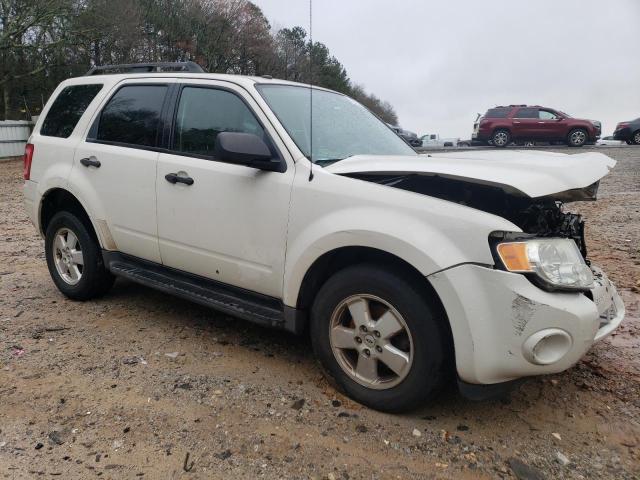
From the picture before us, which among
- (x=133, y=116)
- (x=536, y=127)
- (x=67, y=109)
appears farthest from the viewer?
(x=536, y=127)

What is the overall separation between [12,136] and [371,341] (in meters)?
21.5

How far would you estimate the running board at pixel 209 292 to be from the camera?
10.1ft

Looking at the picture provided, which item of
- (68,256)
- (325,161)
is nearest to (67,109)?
(68,256)

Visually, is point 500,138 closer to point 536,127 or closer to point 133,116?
point 536,127

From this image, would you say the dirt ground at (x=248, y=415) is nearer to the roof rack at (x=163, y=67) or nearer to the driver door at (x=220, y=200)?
the driver door at (x=220, y=200)

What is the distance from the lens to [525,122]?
21531mm

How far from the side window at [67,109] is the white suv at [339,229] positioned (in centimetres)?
5

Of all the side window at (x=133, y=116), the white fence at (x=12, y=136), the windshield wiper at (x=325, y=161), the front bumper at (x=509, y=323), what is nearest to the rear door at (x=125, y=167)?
the side window at (x=133, y=116)

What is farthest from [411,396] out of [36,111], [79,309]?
[36,111]

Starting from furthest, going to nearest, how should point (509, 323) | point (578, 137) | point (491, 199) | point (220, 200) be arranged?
point (578, 137)
point (220, 200)
point (491, 199)
point (509, 323)

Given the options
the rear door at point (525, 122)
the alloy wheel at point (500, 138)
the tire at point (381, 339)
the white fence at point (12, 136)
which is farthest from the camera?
the alloy wheel at point (500, 138)

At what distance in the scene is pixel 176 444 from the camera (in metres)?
2.53

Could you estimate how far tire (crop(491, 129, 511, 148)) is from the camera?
2188 centimetres

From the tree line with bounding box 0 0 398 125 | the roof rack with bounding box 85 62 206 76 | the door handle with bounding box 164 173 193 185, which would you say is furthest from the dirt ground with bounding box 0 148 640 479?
the tree line with bounding box 0 0 398 125
